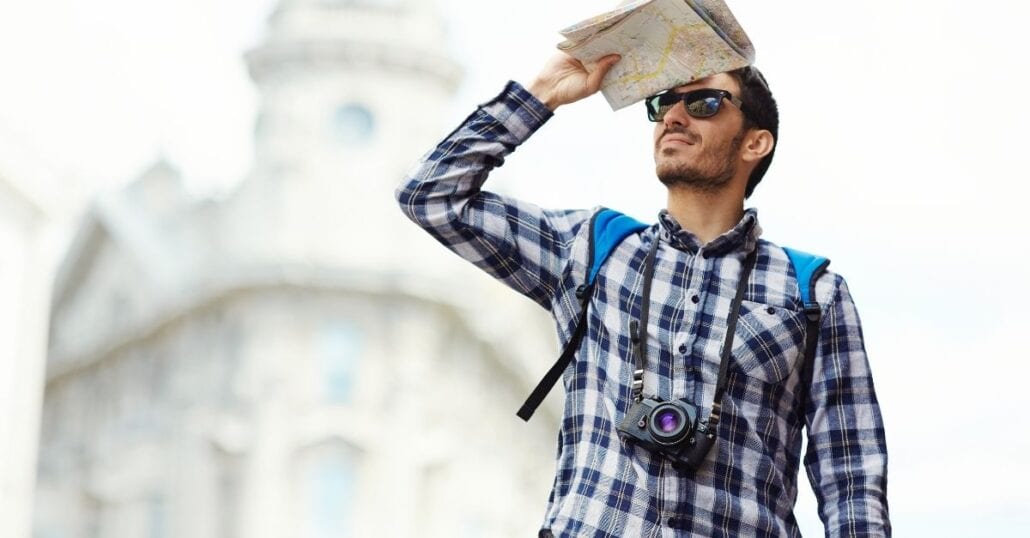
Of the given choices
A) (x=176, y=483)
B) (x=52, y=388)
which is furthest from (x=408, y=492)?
(x=52, y=388)

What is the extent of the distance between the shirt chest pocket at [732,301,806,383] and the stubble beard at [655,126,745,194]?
0.89 ft

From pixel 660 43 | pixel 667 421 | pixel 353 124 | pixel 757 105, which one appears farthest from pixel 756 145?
pixel 353 124

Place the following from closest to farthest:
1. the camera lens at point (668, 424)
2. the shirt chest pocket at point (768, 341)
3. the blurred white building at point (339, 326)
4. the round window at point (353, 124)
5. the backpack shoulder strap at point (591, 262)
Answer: the camera lens at point (668, 424) < the shirt chest pocket at point (768, 341) < the backpack shoulder strap at point (591, 262) < the blurred white building at point (339, 326) < the round window at point (353, 124)

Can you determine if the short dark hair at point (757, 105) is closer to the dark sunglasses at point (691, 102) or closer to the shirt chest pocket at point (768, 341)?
the dark sunglasses at point (691, 102)

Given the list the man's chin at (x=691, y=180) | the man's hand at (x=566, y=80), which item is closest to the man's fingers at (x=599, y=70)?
the man's hand at (x=566, y=80)

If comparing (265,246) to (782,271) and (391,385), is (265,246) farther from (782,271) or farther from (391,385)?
(782,271)

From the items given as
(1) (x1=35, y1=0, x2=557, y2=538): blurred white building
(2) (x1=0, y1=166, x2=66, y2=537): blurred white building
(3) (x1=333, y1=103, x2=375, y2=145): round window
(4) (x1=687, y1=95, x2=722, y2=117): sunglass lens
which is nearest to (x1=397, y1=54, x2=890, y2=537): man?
(4) (x1=687, y1=95, x2=722, y2=117): sunglass lens

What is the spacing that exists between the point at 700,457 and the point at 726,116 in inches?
28.8

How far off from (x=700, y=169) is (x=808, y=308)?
14.0 inches

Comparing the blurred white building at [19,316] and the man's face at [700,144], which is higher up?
the blurred white building at [19,316]

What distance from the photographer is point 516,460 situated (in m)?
30.5

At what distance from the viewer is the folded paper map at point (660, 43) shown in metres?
3.44

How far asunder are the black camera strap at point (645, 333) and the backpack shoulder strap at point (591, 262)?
0.30ft

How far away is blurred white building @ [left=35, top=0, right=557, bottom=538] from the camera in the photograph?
27.7m
